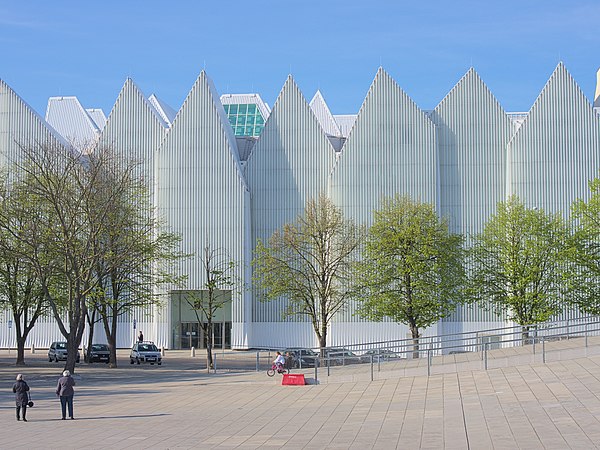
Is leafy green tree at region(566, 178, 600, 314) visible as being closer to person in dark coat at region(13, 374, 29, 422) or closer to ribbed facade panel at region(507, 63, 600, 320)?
ribbed facade panel at region(507, 63, 600, 320)

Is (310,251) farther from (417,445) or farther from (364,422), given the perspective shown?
(417,445)

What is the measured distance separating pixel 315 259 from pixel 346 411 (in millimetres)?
34349

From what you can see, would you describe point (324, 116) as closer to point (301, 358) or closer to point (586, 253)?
point (586, 253)

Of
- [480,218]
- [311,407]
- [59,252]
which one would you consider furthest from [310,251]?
[311,407]

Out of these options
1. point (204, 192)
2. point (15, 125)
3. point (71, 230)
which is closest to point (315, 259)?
point (204, 192)

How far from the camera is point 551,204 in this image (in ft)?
216

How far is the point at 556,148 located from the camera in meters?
66.0

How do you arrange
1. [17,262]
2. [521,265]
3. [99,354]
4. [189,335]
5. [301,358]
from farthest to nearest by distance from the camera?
[189,335]
[99,354]
[521,265]
[17,262]
[301,358]

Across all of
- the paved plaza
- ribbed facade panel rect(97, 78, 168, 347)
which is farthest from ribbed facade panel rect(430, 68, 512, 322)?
the paved plaza

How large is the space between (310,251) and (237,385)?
2682cm

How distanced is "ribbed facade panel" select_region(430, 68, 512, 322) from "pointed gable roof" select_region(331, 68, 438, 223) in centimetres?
183

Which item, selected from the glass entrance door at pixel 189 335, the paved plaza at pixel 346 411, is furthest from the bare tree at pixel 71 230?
the glass entrance door at pixel 189 335

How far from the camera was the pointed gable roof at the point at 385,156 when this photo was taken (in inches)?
2638

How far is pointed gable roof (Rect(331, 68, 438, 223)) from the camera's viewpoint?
67000 mm
